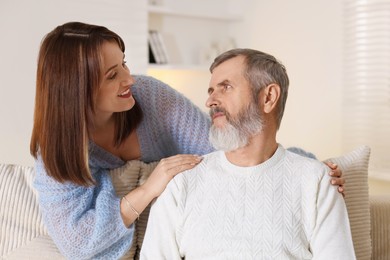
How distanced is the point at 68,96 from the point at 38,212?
482 mm

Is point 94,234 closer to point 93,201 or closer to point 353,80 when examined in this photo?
point 93,201

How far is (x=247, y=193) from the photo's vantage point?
5.50 feet

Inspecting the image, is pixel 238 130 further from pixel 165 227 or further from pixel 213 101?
pixel 165 227

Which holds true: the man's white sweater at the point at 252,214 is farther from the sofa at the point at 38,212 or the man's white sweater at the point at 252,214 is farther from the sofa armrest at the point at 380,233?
the sofa armrest at the point at 380,233

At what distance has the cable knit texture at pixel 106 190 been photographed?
1.76 m

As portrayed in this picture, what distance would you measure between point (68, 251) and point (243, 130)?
27.5 inches

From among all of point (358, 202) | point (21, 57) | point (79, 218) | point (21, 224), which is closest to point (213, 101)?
point (79, 218)

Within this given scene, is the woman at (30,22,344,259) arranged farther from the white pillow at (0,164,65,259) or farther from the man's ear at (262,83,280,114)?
the man's ear at (262,83,280,114)

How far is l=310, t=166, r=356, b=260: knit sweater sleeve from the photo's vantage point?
1.58 metres

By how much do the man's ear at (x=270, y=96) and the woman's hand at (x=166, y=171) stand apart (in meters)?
0.29

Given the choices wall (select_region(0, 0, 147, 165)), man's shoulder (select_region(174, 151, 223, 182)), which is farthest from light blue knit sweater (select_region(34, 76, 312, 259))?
wall (select_region(0, 0, 147, 165))

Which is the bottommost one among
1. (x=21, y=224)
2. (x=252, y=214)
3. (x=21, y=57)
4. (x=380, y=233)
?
(x=380, y=233)

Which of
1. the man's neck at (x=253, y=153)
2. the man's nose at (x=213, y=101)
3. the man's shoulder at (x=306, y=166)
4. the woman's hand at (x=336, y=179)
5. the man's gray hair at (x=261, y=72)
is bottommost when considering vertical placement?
the woman's hand at (x=336, y=179)

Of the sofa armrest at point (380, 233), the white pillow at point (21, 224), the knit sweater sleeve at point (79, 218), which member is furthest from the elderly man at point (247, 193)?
the sofa armrest at point (380, 233)
